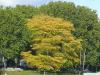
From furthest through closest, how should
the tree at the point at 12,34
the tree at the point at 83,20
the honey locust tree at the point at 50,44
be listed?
the tree at the point at 83,20 < the tree at the point at 12,34 < the honey locust tree at the point at 50,44

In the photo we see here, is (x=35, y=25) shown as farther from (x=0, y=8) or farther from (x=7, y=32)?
(x=0, y=8)

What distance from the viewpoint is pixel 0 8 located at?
77625 mm

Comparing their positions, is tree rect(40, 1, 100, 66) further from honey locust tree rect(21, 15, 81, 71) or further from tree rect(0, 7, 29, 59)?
honey locust tree rect(21, 15, 81, 71)

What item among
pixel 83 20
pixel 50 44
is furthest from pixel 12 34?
pixel 50 44

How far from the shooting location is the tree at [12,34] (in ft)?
235

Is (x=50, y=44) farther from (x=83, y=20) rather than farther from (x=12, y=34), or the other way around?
(x=83, y=20)

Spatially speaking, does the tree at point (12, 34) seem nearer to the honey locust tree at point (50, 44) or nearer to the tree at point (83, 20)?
the honey locust tree at point (50, 44)

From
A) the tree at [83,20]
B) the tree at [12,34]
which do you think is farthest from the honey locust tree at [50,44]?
the tree at [83,20]

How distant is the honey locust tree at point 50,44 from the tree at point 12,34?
6.04 meters

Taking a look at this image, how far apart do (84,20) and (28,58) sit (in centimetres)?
1759

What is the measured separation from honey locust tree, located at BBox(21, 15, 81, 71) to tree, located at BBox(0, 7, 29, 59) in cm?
604

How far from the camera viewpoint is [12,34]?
73188mm

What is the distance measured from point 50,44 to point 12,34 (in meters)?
13.1

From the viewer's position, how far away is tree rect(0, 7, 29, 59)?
7175cm
